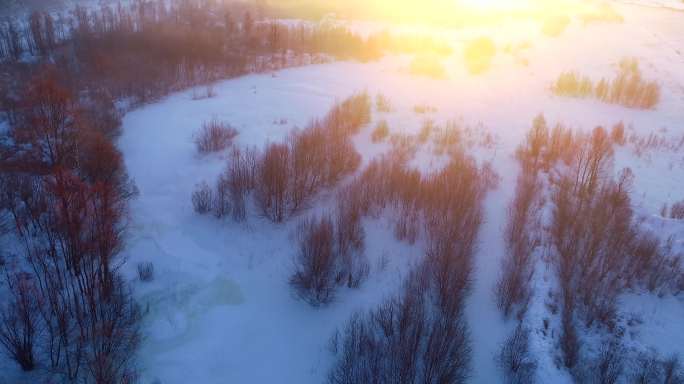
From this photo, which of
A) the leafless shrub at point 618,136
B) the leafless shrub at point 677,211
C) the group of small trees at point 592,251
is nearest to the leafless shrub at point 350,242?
the group of small trees at point 592,251

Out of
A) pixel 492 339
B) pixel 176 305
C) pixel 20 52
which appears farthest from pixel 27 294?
pixel 20 52

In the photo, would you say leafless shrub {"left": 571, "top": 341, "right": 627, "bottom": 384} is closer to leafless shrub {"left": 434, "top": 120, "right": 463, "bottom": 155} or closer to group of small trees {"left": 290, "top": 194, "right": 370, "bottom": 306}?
group of small trees {"left": 290, "top": 194, "right": 370, "bottom": 306}

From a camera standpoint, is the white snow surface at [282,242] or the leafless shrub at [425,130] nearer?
the white snow surface at [282,242]

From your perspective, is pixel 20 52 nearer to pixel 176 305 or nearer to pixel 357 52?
pixel 357 52

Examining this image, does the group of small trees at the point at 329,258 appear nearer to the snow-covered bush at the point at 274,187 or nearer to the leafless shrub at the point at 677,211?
the snow-covered bush at the point at 274,187

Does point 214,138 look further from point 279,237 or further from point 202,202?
point 279,237
